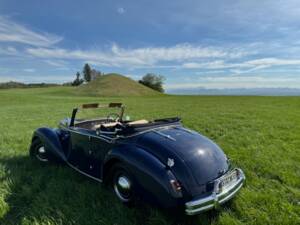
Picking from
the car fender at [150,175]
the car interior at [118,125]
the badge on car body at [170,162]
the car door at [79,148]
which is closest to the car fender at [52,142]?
the car door at [79,148]

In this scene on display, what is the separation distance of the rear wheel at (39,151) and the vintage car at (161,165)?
3.78 ft

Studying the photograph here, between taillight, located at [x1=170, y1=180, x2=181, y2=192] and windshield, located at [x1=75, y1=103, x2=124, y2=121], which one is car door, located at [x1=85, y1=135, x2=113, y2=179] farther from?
taillight, located at [x1=170, y1=180, x2=181, y2=192]

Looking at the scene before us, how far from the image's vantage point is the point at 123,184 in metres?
3.24

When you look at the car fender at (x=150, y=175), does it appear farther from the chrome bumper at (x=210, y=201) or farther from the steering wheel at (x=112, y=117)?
the steering wheel at (x=112, y=117)

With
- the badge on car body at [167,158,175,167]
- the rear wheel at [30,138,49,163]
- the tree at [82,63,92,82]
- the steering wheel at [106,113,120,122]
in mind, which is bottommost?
the rear wheel at [30,138,49,163]

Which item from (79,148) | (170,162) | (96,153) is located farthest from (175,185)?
(79,148)

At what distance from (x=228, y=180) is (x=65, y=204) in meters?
2.25

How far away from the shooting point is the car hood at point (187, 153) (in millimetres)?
2814

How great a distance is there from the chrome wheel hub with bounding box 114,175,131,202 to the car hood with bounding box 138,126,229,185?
54cm

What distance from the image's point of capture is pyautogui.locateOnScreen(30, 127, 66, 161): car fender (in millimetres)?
4540

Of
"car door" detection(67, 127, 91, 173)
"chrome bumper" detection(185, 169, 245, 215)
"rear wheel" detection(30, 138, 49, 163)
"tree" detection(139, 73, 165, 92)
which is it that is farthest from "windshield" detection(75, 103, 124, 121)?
"tree" detection(139, 73, 165, 92)

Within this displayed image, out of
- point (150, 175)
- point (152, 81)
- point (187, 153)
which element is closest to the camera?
point (150, 175)

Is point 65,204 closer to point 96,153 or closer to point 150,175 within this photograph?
point 96,153

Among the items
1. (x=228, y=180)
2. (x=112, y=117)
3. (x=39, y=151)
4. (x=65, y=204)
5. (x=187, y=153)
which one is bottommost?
(x=65, y=204)
